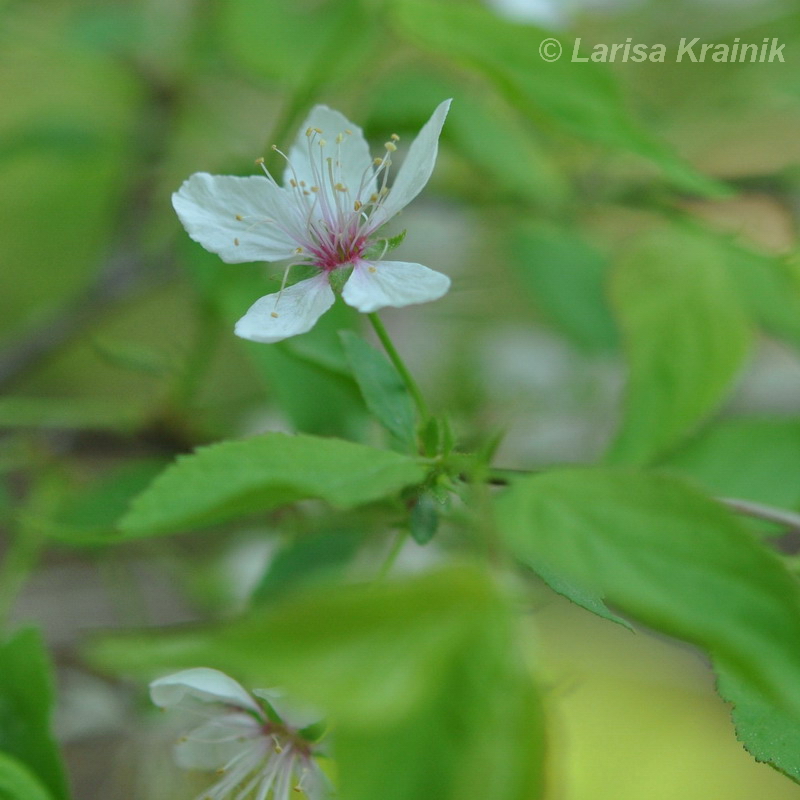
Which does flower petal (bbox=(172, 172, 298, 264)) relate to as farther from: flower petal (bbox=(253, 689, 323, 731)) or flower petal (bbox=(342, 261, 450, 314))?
flower petal (bbox=(253, 689, 323, 731))

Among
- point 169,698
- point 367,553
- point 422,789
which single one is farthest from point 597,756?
point 422,789

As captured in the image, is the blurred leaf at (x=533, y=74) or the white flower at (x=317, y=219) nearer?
the white flower at (x=317, y=219)

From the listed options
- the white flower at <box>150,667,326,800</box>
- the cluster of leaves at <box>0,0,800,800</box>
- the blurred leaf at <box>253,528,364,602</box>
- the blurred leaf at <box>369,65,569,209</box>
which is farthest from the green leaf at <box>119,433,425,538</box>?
the blurred leaf at <box>369,65,569,209</box>

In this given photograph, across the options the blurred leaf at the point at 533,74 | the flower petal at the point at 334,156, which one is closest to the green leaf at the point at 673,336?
the blurred leaf at the point at 533,74

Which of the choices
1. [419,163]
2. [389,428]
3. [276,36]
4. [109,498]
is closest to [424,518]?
[389,428]

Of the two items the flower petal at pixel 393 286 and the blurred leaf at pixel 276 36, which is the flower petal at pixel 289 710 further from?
the blurred leaf at pixel 276 36

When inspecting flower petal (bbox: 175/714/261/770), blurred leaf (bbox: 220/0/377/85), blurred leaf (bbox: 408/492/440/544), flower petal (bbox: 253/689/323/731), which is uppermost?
blurred leaf (bbox: 220/0/377/85)
